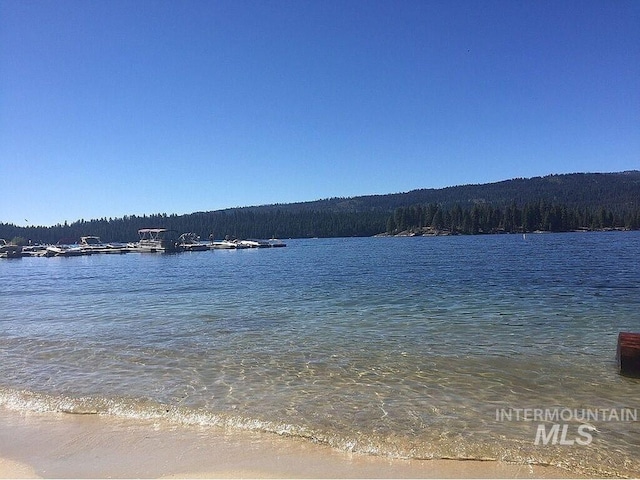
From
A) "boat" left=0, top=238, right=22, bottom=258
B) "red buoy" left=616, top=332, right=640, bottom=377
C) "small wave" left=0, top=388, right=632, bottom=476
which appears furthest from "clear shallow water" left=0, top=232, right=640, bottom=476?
"boat" left=0, top=238, right=22, bottom=258

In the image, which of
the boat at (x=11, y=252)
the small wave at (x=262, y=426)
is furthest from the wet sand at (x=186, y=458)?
the boat at (x=11, y=252)

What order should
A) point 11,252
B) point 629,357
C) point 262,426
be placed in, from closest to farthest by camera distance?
point 262,426, point 629,357, point 11,252

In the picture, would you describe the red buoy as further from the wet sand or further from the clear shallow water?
the wet sand

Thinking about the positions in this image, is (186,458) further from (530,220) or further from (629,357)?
(530,220)

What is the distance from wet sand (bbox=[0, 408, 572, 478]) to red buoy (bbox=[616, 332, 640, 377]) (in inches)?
201

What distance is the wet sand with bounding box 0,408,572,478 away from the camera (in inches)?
246

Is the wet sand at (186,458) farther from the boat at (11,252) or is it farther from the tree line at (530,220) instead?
the tree line at (530,220)

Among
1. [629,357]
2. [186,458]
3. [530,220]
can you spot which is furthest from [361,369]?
[530,220]

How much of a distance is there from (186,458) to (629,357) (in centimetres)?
905

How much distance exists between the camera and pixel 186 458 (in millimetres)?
6742

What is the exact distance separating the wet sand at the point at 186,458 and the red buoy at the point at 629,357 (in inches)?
201

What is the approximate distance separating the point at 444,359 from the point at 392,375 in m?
1.86

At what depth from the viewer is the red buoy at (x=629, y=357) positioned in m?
9.95

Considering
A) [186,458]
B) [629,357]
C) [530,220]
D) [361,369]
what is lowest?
[361,369]
